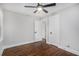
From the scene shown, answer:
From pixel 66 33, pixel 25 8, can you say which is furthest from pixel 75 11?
pixel 25 8

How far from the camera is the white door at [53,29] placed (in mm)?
1292

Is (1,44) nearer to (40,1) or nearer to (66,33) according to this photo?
A: (40,1)

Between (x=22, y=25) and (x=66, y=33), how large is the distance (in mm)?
742

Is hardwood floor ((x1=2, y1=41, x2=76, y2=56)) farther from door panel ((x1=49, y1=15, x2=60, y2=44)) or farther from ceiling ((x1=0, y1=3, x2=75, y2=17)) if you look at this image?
ceiling ((x1=0, y1=3, x2=75, y2=17))

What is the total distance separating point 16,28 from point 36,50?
0.49 m

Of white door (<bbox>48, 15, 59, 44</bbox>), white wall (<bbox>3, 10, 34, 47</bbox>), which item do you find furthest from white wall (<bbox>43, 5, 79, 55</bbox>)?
white wall (<bbox>3, 10, 34, 47</bbox>)

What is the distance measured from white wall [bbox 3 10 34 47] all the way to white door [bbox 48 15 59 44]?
0.31m

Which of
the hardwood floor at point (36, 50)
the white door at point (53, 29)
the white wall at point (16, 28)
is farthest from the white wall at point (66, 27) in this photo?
the white wall at point (16, 28)

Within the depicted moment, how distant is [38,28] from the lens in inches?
52.5

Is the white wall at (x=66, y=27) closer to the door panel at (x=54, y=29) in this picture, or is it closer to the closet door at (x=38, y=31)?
the door panel at (x=54, y=29)

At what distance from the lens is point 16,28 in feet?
4.15

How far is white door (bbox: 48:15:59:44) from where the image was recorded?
129cm

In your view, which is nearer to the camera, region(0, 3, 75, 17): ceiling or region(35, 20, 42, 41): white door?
region(0, 3, 75, 17): ceiling

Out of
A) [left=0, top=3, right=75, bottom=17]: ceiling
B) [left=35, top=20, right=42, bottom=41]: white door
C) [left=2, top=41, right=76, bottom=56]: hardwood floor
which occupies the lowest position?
[left=2, top=41, right=76, bottom=56]: hardwood floor
